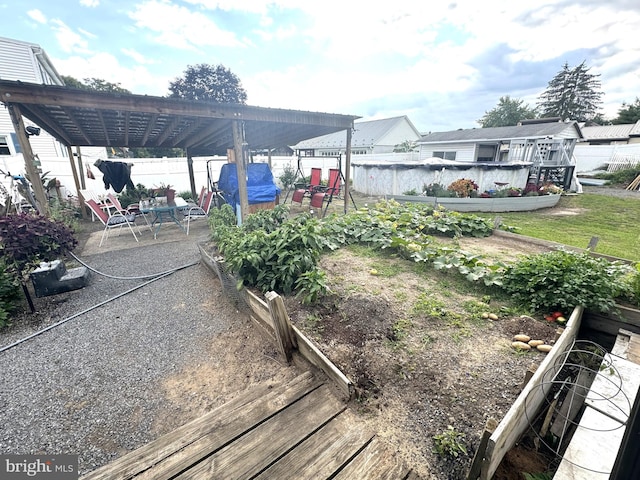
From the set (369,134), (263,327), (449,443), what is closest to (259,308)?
(263,327)

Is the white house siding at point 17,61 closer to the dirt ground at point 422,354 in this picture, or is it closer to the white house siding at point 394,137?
the dirt ground at point 422,354

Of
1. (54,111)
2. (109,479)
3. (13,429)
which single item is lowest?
→ (13,429)

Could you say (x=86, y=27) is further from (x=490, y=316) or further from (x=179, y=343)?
(x=490, y=316)

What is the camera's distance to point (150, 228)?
6.60 meters

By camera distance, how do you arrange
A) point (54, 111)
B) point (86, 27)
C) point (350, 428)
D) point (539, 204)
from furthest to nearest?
point (86, 27), point (539, 204), point (54, 111), point (350, 428)

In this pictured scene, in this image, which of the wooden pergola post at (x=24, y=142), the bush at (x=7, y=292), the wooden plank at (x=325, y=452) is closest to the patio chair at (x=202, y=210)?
the wooden pergola post at (x=24, y=142)

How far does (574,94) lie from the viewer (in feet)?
109

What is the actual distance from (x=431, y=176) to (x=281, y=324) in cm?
942

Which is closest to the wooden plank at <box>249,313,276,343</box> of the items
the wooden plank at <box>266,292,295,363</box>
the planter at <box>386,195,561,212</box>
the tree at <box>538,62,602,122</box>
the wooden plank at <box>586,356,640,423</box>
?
the wooden plank at <box>266,292,295,363</box>

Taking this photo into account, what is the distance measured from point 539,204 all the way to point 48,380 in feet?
38.0

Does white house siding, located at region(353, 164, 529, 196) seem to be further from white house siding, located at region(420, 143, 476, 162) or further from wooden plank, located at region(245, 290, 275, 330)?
wooden plank, located at region(245, 290, 275, 330)

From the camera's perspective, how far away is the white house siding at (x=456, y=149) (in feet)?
→ 54.6

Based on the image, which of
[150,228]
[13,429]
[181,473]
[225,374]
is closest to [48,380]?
[13,429]

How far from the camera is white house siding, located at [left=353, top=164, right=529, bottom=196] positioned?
372 inches
